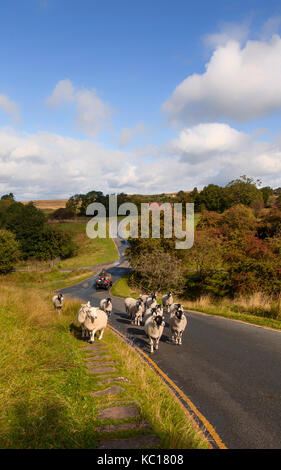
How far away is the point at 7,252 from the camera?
176ft

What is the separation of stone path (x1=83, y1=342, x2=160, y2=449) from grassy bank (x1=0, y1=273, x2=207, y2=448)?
12 cm

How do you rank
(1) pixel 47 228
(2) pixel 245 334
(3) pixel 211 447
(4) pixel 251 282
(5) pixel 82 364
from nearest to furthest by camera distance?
(3) pixel 211 447 < (5) pixel 82 364 < (2) pixel 245 334 < (4) pixel 251 282 < (1) pixel 47 228

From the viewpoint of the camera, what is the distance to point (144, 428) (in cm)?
509

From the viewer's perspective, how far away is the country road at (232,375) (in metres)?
5.64

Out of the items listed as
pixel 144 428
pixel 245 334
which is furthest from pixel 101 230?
pixel 144 428

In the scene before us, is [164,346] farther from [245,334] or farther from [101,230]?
[101,230]

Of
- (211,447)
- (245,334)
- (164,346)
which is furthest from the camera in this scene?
(245,334)

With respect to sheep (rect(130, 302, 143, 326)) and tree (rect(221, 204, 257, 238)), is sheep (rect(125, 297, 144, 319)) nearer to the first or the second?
sheep (rect(130, 302, 143, 326))

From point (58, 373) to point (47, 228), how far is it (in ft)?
215

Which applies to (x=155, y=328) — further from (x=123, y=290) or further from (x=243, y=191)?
(x=243, y=191)

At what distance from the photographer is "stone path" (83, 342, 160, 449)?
4.68m

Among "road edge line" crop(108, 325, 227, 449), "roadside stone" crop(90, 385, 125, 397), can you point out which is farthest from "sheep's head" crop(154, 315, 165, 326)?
"roadside stone" crop(90, 385, 125, 397)
